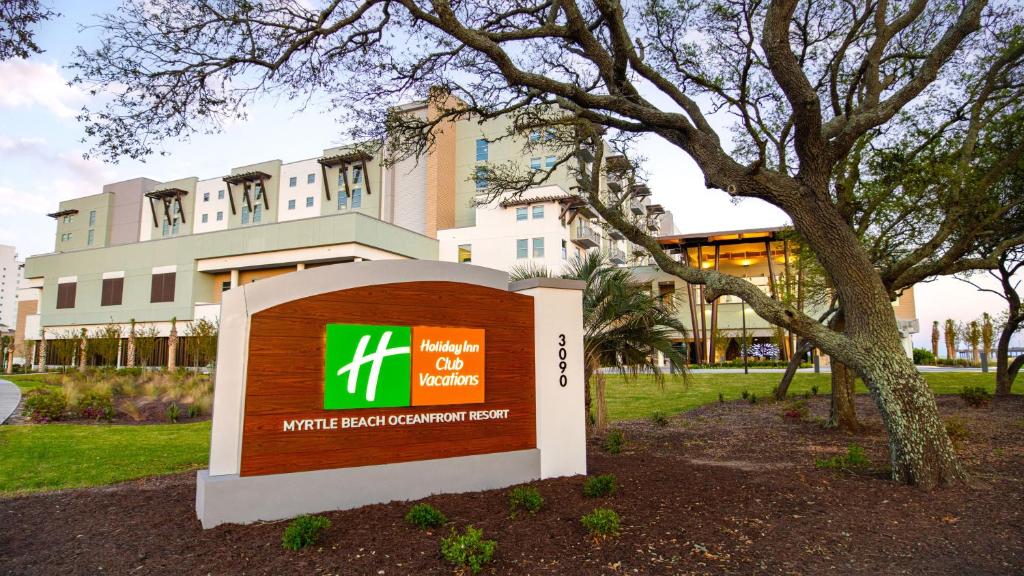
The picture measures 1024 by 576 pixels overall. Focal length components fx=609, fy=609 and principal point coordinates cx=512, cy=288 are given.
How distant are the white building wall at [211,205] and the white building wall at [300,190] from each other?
6.55 metres

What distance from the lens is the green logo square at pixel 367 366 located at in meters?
5.99

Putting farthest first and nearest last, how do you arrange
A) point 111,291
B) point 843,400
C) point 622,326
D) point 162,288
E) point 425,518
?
point 111,291, point 162,288, point 843,400, point 622,326, point 425,518

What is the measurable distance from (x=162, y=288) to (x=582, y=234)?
3333cm

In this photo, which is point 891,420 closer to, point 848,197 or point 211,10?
point 848,197

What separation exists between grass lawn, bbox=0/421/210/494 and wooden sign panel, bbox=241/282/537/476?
4.29 meters

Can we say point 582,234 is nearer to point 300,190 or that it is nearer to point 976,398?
point 300,190

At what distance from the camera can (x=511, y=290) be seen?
7621 millimetres

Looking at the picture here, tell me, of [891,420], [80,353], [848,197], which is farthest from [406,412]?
[80,353]

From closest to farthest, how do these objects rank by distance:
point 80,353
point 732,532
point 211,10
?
point 732,532
point 211,10
point 80,353

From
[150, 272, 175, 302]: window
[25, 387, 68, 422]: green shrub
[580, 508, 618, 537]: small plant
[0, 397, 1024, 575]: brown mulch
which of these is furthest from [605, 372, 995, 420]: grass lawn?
[150, 272, 175, 302]: window

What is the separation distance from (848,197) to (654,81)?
4714 mm

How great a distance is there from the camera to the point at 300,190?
5344cm

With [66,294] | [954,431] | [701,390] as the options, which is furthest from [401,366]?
[66,294]

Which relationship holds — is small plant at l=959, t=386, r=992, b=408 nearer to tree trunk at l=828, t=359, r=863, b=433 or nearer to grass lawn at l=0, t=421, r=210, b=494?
tree trunk at l=828, t=359, r=863, b=433
